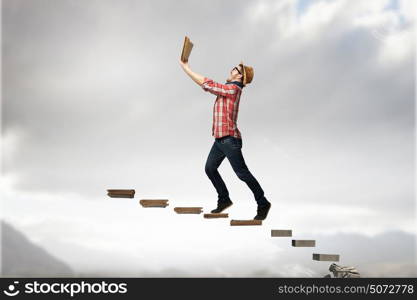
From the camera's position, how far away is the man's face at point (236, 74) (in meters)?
10.8

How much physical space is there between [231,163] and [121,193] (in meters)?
2.16


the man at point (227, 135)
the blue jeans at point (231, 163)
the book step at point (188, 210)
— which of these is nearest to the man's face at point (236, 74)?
the man at point (227, 135)

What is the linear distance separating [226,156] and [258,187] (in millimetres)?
837

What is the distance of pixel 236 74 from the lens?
35.5 ft

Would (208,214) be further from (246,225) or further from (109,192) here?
(109,192)

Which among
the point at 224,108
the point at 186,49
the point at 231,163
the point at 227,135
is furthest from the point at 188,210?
the point at 186,49

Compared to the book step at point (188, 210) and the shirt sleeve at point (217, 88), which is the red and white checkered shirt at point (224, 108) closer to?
the shirt sleeve at point (217, 88)

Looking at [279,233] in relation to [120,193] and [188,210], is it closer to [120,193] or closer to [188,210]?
[188,210]

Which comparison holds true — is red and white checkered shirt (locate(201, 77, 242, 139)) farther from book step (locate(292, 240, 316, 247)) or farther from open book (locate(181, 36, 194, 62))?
book step (locate(292, 240, 316, 247))

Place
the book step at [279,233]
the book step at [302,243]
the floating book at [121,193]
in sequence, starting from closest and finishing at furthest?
1. the floating book at [121,193]
2. the book step at [279,233]
3. the book step at [302,243]

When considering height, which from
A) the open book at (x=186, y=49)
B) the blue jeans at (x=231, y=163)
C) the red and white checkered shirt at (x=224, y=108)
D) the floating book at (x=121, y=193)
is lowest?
the floating book at (x=121, y=193)

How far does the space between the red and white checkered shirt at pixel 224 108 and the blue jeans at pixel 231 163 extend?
0.14 metres

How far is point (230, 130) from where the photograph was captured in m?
10.4

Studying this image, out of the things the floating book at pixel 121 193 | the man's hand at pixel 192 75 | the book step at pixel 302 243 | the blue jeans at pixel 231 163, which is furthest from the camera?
the book step at pixel 302 243
